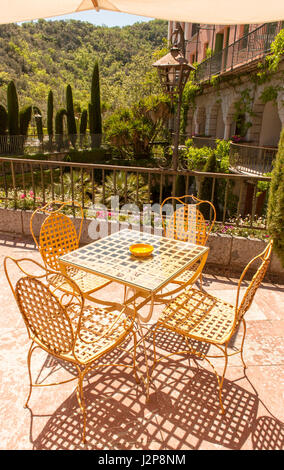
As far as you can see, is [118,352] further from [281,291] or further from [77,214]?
[77,214]

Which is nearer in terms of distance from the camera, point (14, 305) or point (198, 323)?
point (198, 323)

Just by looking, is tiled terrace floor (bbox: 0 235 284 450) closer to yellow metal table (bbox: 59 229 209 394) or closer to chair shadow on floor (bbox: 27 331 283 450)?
chair shadow on floor (bbox: 27 331 283 450)

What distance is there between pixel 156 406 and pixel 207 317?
72 centimetres

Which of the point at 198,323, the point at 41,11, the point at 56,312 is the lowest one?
the point at 198,323

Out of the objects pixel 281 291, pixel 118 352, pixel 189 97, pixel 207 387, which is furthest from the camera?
pixel 189 97

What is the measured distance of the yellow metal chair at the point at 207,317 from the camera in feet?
7.04

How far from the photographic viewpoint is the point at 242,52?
1567 cm

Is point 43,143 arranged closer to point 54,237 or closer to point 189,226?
point 54,237

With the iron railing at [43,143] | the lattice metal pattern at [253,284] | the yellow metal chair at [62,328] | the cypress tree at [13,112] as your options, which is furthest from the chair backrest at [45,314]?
the cypress tree at [13,112]

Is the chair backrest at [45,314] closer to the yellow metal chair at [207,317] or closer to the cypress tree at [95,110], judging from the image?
the yellow metal chair at [207,317]

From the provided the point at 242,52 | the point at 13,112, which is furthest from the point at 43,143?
the point at 242,52

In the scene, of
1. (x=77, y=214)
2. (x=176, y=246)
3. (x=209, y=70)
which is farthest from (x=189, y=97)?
(x=176, y=246)

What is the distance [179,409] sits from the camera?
217 centimetres

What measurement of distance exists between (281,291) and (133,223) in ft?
7.08
